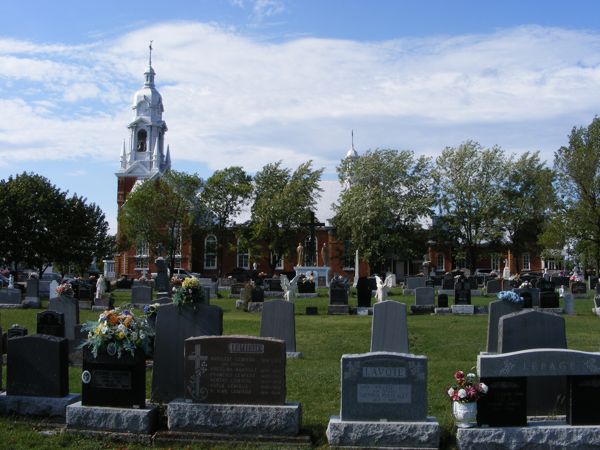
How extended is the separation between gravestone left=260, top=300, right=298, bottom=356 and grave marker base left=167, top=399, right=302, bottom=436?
21.6 feet

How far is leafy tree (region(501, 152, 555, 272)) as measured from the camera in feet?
197

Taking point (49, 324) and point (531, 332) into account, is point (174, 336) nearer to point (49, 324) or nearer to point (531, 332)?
point (531, 332)

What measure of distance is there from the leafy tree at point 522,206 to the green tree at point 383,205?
639 centimetres

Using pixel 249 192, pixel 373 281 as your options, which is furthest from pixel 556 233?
pixel 249 192

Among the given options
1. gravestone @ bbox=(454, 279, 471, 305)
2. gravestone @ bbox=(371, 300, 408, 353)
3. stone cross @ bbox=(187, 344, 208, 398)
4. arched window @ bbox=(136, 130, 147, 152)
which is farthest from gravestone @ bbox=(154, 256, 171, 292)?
arched window @ bbox=(136, 130, 147, 152)

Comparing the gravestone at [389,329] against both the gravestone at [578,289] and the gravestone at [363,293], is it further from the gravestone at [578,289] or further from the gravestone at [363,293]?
the gravestone at [578,289]

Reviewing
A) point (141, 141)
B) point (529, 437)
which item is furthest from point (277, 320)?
point (141, 141)

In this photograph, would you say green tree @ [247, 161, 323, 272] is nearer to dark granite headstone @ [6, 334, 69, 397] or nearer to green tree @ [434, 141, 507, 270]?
green tree @ [434, 141, 507, 270]

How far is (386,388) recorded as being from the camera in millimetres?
8742

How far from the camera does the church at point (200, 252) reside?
6619 centimetres

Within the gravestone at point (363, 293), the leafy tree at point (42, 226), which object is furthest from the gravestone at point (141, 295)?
the leafy tree at point (42, 226)

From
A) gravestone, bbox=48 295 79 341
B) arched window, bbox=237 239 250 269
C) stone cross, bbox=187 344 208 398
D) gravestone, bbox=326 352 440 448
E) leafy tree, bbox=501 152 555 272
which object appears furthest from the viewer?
arched window, bbox=237 239 250 269

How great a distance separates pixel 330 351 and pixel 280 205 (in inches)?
1740

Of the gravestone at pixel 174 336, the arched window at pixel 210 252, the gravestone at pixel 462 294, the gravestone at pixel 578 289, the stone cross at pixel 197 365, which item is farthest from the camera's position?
the arched window at pixel 210 252
